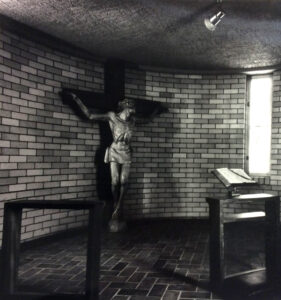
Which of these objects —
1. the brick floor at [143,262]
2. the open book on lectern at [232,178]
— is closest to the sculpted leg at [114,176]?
the brick floor at [143,262]

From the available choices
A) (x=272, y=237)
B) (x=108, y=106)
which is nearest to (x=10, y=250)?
(x=272, y=237)

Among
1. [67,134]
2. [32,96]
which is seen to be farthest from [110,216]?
[32,96]

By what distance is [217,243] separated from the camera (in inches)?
142

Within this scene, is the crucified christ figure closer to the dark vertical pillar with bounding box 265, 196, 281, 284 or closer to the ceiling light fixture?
the ceiling light fixture

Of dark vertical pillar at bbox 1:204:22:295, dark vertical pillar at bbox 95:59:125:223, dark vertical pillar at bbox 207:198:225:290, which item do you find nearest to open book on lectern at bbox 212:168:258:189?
dark vertical pillar at bbox 207:198:225:290

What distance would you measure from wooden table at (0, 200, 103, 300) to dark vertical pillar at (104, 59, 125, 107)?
14.3 ft

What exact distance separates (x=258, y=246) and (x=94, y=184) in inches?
119

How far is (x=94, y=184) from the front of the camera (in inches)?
254

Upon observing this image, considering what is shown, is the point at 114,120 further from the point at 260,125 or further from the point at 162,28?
the point at 260,125

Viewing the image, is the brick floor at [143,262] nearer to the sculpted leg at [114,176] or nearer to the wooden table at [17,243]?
the sculpted leg at [114,176]

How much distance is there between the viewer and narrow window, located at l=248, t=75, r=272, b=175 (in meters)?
7.09

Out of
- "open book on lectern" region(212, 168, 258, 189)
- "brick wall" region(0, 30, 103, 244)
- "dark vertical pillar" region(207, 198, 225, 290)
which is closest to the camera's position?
"dark vertical pillar" region(207, 198, 225, 290)

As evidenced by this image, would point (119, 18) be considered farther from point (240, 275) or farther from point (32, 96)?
point (240, 275)

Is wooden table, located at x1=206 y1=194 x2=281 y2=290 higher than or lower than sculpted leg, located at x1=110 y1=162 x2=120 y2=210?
lower
